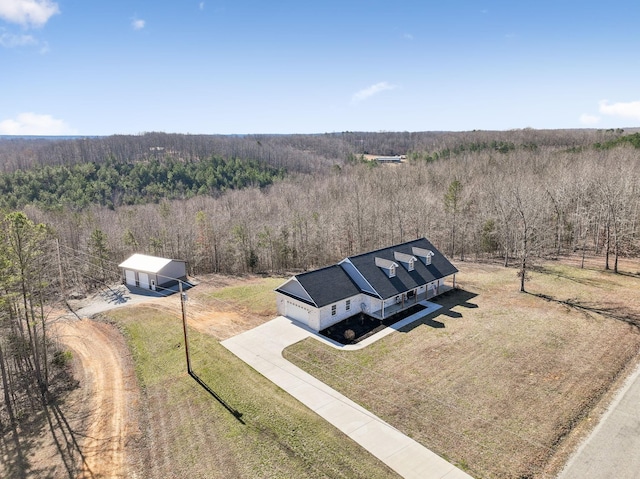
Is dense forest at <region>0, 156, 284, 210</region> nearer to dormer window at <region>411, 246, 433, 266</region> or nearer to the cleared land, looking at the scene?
the cleared land

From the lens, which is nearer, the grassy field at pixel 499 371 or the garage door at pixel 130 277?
the grassy field at pixel 499 371

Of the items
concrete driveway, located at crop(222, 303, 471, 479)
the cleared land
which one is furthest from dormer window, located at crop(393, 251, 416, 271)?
concrete driveway, located at crop(222, 303, 471, 479)

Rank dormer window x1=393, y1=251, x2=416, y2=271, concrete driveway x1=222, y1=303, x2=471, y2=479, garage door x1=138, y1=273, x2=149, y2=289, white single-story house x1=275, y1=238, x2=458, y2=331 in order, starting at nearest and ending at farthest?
concrete driveway x1=222, y1=303, x2=471, y2=479, white single-story house x1=275, y1=238, x2=458, y2=331, dormer window x1=393, y1=251, x2=416, y2=271, garage door x1=138, y1=273, x2=149, y2=289

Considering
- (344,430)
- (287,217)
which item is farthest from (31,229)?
(287,217)

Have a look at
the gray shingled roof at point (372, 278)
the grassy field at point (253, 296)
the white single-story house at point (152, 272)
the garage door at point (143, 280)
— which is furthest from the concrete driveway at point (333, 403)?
the garage door at point (143, 280)

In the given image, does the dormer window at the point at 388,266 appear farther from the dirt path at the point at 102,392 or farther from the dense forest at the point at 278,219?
the dirt path at the point at 102,392

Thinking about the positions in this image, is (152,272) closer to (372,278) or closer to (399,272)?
(372,278)
